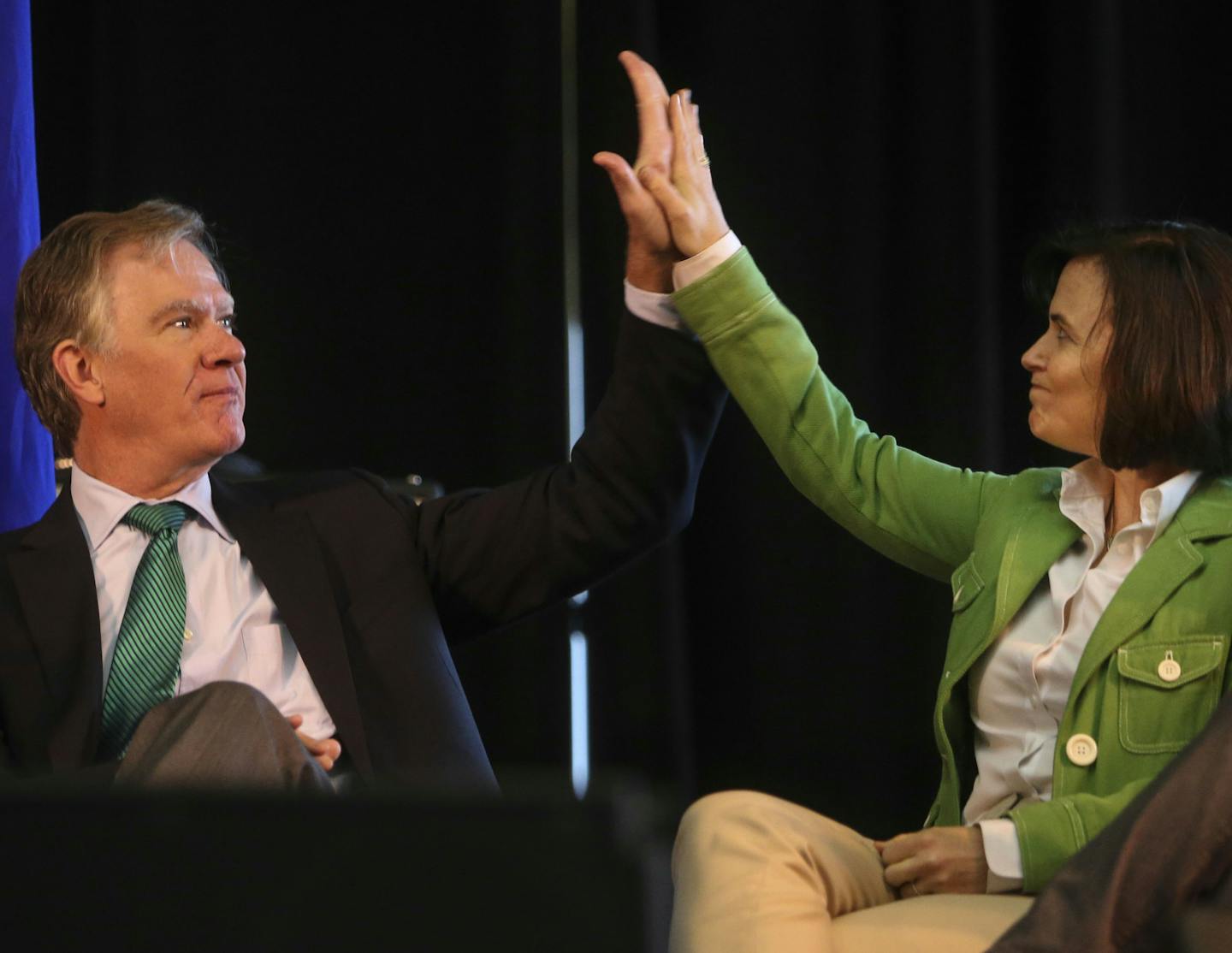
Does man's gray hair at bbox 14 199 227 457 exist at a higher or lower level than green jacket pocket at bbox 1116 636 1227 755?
higher

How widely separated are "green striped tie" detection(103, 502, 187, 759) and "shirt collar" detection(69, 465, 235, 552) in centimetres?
5

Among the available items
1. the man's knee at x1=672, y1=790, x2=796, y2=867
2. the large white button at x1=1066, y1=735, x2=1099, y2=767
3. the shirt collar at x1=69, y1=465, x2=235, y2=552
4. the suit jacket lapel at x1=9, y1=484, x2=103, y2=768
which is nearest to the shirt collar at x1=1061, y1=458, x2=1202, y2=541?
the large white button at x1=1066, y1=735, x2=1099, y2=767

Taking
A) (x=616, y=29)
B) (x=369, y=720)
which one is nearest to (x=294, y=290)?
(x=616, y=29)

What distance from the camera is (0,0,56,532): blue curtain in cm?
209

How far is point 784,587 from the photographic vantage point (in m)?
2.59

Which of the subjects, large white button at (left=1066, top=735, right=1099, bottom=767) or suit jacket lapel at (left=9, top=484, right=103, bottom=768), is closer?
large white button at (left=1066, top=735, right=1099, bottom=767)

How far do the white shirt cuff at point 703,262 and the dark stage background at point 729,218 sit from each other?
82cm

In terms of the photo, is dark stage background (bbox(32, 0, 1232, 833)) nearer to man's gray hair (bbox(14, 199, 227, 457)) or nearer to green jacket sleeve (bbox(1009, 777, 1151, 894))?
man's gray hair (bbox(14, 199, 227, 457))

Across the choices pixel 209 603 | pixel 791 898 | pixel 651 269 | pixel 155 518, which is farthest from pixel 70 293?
pixel 791 898

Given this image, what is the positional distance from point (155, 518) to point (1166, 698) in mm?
1121

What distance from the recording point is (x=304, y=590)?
1.84 meters

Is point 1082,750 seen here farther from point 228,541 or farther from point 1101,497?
point 228,541

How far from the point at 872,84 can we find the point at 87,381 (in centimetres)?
131

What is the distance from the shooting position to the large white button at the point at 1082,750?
154 cm
